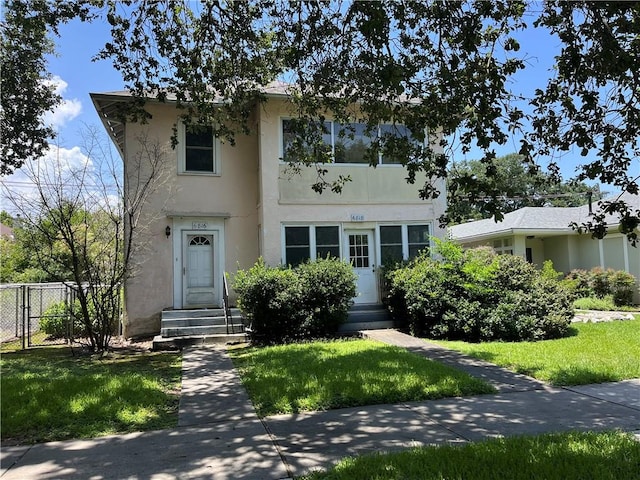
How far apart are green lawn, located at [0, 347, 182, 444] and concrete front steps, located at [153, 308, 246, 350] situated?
6.30 ft

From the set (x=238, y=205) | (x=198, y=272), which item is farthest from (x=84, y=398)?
(x=238, y=205)

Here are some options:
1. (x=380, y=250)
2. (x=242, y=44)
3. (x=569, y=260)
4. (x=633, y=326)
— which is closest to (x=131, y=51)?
(x=242, y=44)

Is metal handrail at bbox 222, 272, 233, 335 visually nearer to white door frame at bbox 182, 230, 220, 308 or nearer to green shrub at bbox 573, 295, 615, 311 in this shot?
white door frame at bbox 182, 230, 220, 308

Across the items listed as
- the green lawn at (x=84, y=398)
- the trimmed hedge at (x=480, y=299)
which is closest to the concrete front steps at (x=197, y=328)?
the green lawn at (x=84, y=398)

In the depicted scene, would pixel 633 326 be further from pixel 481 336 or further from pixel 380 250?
pixel 380 250

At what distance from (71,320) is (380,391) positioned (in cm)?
A: 842

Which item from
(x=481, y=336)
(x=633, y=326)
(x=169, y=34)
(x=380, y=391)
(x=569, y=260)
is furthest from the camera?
(x=569, y=260)

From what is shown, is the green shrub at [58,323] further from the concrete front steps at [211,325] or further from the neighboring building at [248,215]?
the concrete front steps at [211,325]

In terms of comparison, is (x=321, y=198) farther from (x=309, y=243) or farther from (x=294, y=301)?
(x=294, y=301)

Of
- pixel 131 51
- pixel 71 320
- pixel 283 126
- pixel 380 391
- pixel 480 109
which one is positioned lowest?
pixel 380 391

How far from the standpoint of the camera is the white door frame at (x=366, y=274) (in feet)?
45.3

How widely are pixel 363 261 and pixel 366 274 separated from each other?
1.33ft

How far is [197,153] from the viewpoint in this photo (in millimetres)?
13789

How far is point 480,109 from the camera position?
17.0 ft
